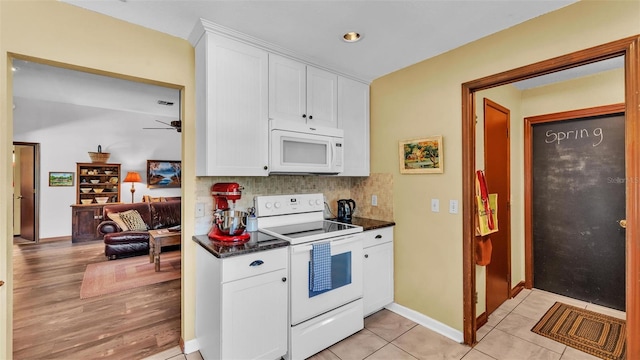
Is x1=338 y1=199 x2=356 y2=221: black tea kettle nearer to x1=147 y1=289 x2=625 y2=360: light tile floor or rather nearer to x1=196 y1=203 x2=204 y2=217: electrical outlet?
x1=147 y1=289 x2=625 y2=360: light tile floor

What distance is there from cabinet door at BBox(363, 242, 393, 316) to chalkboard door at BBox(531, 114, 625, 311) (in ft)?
6.19

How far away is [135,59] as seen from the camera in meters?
1.97

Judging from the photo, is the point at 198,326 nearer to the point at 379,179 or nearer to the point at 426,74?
the point at 379,179

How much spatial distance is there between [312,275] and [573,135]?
10.0 feet

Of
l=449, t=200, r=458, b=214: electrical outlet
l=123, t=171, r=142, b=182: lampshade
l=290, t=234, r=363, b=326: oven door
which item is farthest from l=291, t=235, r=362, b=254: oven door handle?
l=123, t=171, r=142, b=182: lampshade

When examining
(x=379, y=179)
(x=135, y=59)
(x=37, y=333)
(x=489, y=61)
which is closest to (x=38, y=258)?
(x=37, y=333)

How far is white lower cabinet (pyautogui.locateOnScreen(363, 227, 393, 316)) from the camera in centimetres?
258

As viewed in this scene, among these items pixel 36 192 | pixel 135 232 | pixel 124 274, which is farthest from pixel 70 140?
pixel 124 274

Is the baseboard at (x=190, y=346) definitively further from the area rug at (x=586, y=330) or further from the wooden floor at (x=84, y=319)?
the area rug at (x=586, y=330)

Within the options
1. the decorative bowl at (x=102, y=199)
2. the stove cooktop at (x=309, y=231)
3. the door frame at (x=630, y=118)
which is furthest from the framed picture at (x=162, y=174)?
the door frame at (x=630, y=118)

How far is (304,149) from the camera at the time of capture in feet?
8.05

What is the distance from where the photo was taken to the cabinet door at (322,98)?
2.52 meters

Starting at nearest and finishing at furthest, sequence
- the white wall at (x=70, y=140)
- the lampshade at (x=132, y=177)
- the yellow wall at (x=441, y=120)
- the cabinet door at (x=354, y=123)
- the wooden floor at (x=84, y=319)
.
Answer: the yellow wall at (x=441, y=120)
the wooden floor at (x=84, y=319)
the cabinet door at (x=354, y=123)
the white wall at (x=70, y=140)
the lampshade at (x=132, y=177)

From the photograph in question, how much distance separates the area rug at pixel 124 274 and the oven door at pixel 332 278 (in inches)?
100
